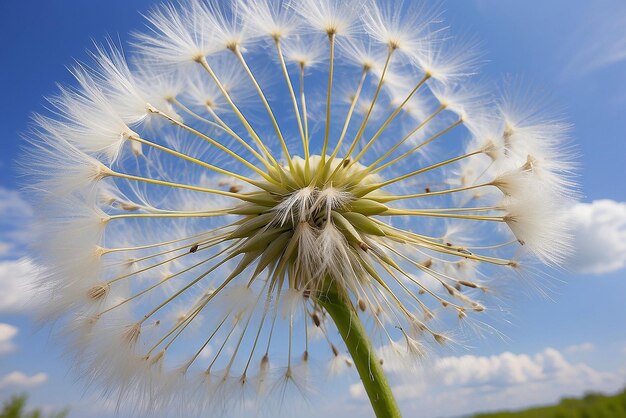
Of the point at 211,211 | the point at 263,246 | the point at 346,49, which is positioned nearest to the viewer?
the point at 263,246

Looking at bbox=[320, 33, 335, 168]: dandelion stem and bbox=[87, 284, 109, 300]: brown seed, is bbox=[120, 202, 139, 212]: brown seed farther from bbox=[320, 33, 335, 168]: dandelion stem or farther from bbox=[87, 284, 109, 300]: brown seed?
bbox=[320, 33, 335, 168]: dandelion stem

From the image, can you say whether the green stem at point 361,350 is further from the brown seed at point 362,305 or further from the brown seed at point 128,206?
the brown seed at point 128,206

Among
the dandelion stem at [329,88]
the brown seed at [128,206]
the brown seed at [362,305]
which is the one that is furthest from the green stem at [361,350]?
the brown seed at [128,206]

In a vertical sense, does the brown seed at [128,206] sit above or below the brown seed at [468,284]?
above

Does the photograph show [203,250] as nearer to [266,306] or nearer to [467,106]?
[266,306]

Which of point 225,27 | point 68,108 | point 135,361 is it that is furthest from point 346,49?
point 135,361

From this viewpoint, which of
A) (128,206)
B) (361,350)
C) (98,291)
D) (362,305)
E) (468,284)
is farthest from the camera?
(128,206)

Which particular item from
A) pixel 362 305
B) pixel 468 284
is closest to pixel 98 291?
pixel 362 305

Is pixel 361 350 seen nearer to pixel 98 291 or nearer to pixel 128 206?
pixel 98 291
